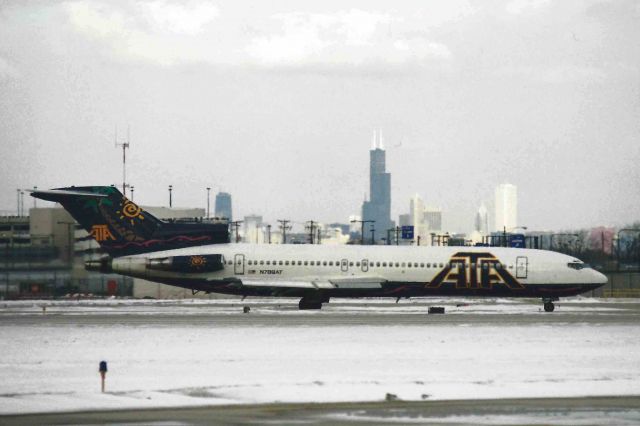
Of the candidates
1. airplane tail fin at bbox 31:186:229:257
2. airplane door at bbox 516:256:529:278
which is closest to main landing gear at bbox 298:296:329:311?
airplane tail fin at bbox 31:186:229:257

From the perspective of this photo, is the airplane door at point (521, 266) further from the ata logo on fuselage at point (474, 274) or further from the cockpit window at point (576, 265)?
the cockpit window at point (576, 265)

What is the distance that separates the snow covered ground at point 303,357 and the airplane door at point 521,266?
18.9ft

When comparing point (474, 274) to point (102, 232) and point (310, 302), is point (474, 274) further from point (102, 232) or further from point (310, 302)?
point (102, 232)

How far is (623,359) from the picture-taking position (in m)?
38.1

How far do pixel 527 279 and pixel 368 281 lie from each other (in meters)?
10.3

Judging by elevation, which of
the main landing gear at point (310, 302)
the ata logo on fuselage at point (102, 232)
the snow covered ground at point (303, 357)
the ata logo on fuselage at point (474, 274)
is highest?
the ata logo on fuselage at point (102, 232)

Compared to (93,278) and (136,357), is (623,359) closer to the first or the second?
(136,357)

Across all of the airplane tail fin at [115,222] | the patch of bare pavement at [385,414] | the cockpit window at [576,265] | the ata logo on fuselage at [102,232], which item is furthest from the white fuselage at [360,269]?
the patch of bare pavement at [385,414]

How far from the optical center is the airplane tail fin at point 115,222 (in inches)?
2648

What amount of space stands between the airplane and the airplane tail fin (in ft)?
0.21

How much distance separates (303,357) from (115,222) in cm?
3218

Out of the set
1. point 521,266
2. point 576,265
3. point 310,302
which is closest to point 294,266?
point 310,302

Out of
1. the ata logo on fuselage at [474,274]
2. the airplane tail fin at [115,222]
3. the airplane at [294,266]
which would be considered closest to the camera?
the airplane at [294,266]

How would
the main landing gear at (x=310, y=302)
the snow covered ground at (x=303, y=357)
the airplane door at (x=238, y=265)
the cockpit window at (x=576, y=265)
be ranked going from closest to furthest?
the snow covered ground at (x=303, y=357), the airplane door at (x=238, y=265), the main landing gear at (x=310, y=302), the cockpit window at (x=576, y=265)
